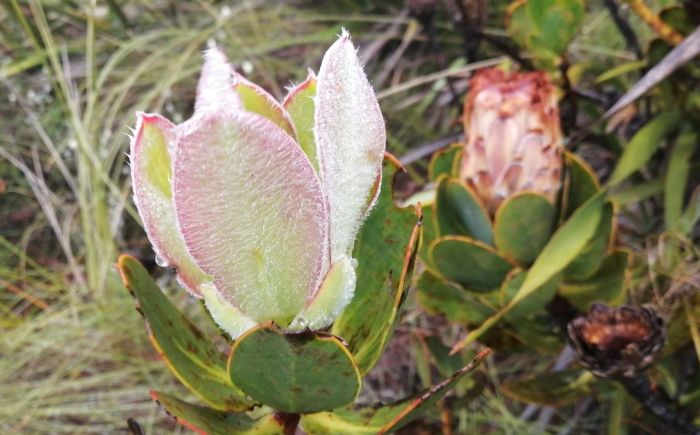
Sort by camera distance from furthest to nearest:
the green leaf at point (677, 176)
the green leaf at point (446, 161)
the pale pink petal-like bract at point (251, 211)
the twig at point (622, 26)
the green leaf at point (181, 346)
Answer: the twig at point (622, 26)
the green leaf at point (677, 176)
the green leaf at point (446, 161)
the green leaf at point (181, 346)
the pale pink petal-like bract at point (251, 211)

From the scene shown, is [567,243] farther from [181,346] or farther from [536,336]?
[181,346]

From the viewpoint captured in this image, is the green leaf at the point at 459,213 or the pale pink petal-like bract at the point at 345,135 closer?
the pale pink petal-like bract at the point at 345,135

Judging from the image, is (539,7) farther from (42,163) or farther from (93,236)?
(42,163)

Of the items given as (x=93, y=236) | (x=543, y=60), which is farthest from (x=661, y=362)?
(x=93, y=236)

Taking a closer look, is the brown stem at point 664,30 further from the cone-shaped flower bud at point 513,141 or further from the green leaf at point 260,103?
the green leaf at point 260,103

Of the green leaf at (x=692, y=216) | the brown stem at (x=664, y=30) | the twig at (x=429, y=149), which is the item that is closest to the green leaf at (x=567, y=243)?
the green leaf at (x=692, y=216)

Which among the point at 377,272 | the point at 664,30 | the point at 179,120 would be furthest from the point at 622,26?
the point at 179,120
